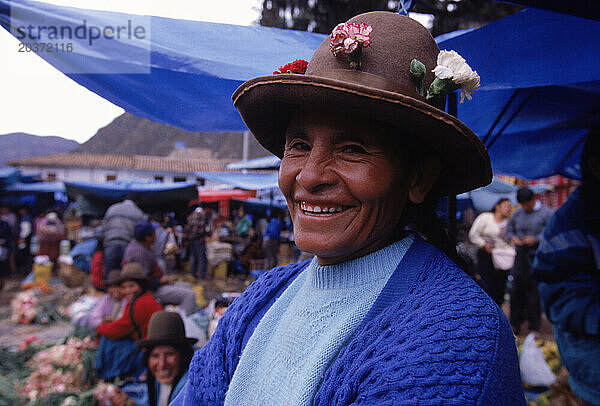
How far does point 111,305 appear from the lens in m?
4.58

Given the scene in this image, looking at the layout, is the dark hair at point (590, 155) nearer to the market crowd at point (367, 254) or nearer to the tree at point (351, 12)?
the market crowd at point (367, 254)

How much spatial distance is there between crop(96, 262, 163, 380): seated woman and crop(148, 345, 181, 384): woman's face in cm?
88

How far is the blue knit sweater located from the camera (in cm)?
85

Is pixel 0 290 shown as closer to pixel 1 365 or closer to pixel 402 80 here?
pixel 1 365

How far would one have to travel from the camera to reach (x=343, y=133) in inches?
46.9

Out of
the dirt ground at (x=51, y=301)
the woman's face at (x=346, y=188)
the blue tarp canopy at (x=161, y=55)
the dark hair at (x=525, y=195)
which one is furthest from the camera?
the dirt ground at (x=51, y=301)

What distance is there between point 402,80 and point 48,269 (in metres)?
10.6

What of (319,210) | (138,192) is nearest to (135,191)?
(138,192)

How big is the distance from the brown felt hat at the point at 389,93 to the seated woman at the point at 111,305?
3.39m

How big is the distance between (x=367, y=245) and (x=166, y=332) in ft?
7.54

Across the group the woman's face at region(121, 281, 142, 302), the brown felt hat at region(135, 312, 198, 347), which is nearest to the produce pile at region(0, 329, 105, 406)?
→ the woman's face at region(121, 281, 142, 302)

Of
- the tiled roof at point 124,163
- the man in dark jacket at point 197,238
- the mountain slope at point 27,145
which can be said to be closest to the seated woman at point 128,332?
the mountain slope at point 27,145

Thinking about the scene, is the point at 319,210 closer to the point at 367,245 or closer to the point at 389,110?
the point at 367,245

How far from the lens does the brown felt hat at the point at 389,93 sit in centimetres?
108
